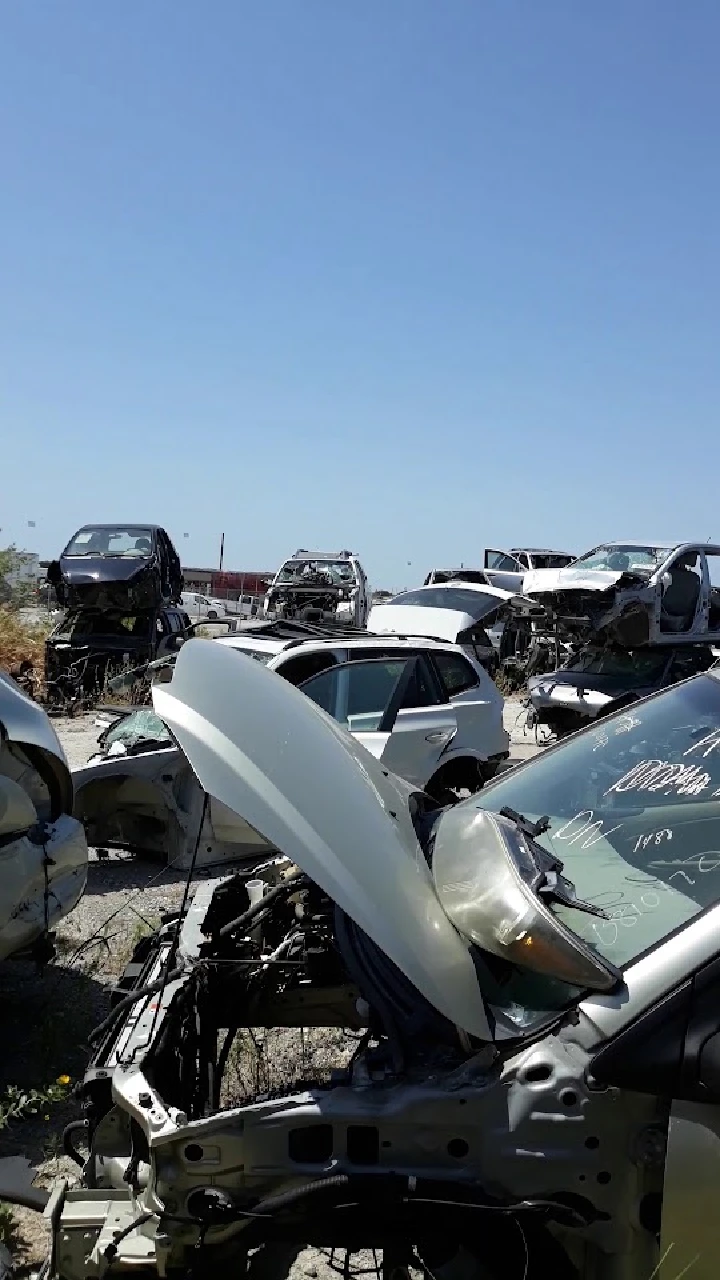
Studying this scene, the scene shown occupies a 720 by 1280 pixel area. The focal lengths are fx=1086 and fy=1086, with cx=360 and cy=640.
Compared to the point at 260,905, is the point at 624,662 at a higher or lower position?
higher

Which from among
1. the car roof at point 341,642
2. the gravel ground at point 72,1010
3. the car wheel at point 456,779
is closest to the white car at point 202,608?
the car roof at point 341,642

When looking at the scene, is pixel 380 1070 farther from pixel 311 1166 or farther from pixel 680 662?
pixel 680 662

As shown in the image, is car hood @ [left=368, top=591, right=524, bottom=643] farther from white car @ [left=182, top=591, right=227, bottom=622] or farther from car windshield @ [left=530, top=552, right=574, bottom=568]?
white car @ [left=182, top=591, right=227, bottom=622]

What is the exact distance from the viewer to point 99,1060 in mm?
2830

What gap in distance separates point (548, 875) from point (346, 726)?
19.4 ft

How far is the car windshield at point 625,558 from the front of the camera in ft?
44.6

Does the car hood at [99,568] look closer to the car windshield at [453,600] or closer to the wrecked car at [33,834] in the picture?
the car windshield at [453,600]

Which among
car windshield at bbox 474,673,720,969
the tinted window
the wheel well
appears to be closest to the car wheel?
the wheel well

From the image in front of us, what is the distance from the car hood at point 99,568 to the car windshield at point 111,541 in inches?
11.2

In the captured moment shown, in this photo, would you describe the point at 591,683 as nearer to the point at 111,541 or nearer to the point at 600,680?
the point at 600,680

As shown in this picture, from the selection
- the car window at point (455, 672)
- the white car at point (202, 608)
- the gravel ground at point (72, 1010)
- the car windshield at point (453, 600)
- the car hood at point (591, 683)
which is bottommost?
the gravel ground at point (72, 1010)

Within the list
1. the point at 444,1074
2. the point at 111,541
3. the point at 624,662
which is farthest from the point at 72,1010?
the point at 111,541

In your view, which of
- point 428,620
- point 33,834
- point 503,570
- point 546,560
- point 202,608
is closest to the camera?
point 33,834

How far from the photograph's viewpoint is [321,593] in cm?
2025
